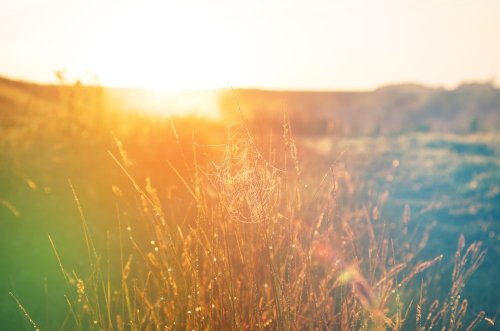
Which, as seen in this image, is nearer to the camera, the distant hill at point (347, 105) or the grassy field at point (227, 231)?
the grassy field at point (227, 231)

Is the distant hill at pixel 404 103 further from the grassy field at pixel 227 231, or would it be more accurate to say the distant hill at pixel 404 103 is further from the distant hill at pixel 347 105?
the grassy field at pixel 227 231

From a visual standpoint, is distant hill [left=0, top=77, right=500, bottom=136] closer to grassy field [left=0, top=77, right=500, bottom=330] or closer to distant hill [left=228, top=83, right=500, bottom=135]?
distant hill [left=228, top=83, right=500, bottom=135]

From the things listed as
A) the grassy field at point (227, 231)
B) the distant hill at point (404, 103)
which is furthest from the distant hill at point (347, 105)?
the grassy field at point (227, 231)

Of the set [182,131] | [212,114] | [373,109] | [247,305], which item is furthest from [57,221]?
[373,109]

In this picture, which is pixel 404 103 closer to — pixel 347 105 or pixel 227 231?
pixel 347 105

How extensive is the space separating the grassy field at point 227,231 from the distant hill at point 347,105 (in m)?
0.63

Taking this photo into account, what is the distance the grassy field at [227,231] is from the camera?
2082mm

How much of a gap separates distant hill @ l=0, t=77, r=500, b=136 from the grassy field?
631 millimetres

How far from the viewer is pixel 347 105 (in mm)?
53500

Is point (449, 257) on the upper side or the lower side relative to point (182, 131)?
lower

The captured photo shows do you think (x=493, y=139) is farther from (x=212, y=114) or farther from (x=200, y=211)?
(x=200, y=211)

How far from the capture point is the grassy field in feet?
6.83

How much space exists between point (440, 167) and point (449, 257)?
2872 mm

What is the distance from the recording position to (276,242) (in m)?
2.29
